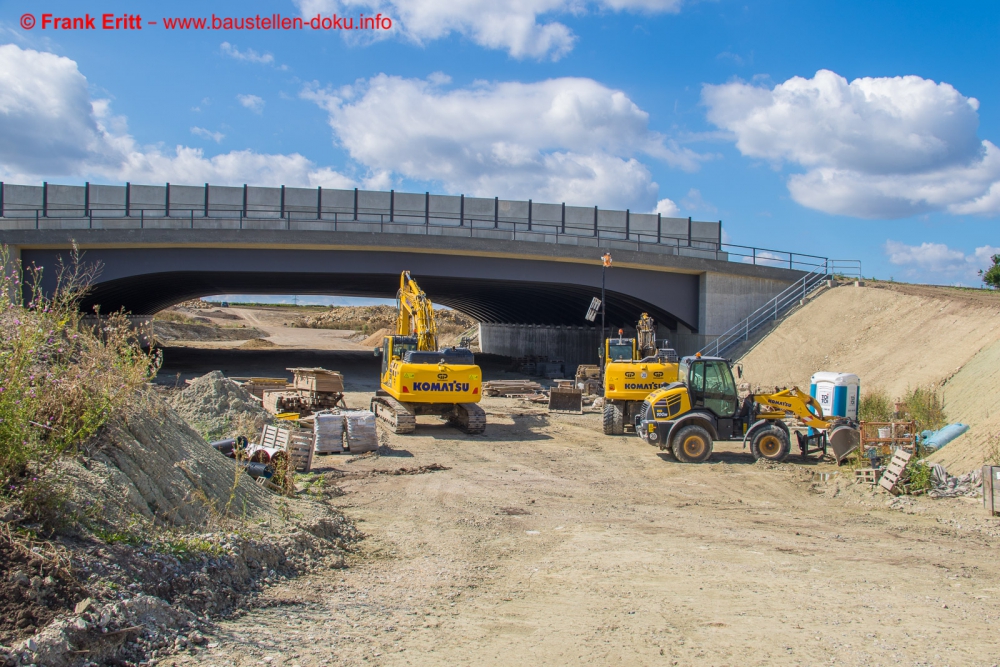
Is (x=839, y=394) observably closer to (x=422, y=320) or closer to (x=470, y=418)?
(x=470, y=418)

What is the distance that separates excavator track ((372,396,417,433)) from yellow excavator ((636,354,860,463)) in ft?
19.0

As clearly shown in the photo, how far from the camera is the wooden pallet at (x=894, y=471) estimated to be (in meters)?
11.8

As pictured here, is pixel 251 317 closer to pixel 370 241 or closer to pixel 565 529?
pixel 370 241

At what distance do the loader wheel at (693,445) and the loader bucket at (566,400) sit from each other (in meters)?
8.81

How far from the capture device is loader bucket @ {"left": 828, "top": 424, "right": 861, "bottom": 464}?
47.4 feet

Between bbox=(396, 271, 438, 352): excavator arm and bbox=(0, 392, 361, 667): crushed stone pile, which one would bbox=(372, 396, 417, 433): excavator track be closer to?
bbox=(396, 271, 438, 352): excavator arm

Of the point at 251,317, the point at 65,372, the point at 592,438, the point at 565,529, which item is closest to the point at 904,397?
the point at 592,438

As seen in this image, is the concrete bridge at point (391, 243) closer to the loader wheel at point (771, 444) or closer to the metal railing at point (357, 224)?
the metal railing at point (357, 224)

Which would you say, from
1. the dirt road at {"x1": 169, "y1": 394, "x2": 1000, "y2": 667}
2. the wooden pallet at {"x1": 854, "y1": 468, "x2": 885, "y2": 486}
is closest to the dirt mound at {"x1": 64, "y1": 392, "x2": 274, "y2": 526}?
the dirt road at {"x1": 169, "y1": 394, "x2": 1000, "y2": 667}

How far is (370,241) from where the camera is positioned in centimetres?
3027

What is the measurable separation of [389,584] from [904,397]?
17727 mm

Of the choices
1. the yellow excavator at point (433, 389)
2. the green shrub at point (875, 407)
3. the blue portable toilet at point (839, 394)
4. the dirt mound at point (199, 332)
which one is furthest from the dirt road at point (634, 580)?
Answer: the dirt mound at point (199, 332)

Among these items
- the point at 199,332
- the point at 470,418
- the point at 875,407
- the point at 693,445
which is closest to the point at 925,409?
the point at 875,407

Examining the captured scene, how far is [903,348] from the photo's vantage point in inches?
952
